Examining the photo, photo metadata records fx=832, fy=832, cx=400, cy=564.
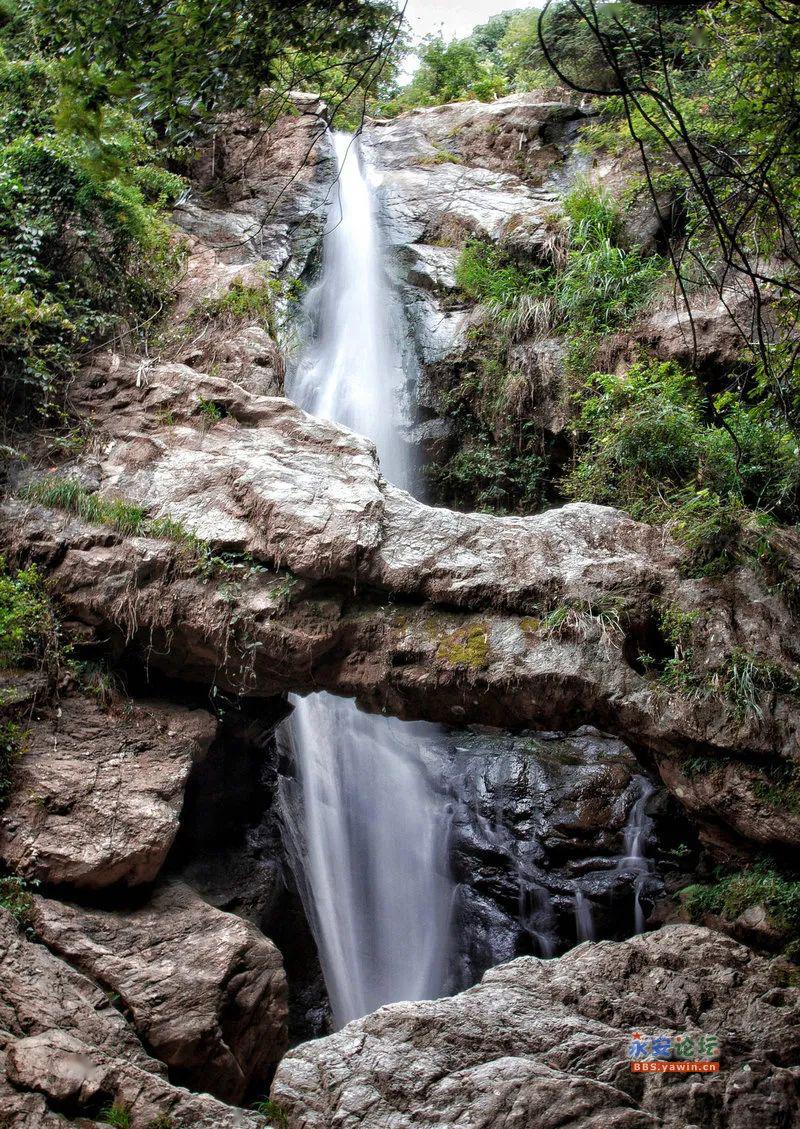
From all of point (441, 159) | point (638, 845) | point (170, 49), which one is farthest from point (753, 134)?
point (441, 159)

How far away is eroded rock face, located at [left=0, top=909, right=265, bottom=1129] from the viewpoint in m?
3.74

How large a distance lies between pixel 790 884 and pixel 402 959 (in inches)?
153

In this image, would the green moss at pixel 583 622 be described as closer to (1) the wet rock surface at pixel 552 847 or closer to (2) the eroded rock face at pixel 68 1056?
(1) the wet rock surface at pixel 552 847

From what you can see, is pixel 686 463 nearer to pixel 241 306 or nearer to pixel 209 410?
pixel 209 410

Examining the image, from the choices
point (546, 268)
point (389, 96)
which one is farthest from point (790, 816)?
point (389, 96)

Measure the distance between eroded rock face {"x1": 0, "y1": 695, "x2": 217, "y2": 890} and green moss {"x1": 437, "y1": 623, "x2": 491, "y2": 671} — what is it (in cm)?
196

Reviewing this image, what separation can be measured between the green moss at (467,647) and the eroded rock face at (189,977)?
228 centimetres

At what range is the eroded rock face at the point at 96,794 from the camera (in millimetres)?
5098

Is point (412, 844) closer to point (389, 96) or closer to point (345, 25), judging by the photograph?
point (345, 25)

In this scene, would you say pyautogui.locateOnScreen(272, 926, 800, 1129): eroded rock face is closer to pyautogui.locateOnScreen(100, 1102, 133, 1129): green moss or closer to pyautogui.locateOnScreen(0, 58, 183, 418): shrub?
pyautogui.locateOnScreen(100, 1102, 133, 1129): green moss

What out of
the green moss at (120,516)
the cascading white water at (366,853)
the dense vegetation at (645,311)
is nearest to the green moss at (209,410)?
the green moss at (120,516)

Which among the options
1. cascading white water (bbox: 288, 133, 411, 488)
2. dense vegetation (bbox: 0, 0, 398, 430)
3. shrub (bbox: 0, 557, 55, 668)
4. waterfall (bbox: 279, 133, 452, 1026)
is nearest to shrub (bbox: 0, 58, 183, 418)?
dense vegetation (bbox: 0, 0, 398, 430)

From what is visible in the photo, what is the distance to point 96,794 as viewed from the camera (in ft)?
17.8

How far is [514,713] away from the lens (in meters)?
6.25
